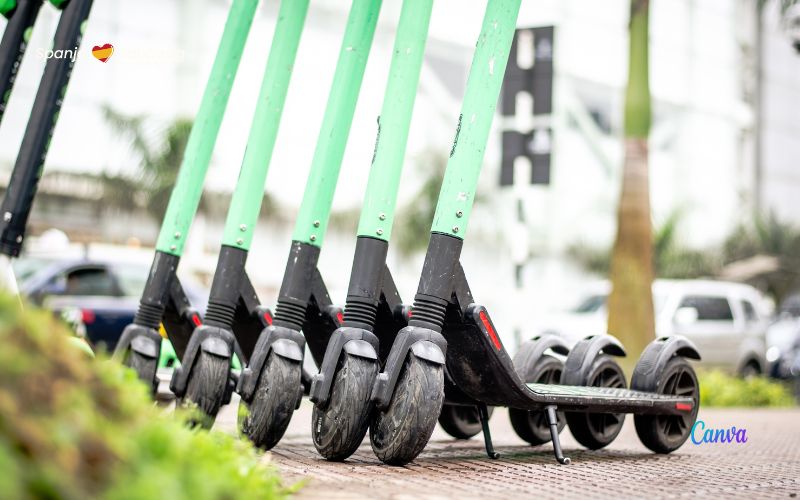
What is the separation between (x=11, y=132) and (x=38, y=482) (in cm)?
2136

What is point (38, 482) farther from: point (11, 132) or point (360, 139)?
point (360, 139)

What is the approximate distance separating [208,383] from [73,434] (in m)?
4.32

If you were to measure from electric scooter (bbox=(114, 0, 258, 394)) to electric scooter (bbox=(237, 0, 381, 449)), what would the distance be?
103 centimetres

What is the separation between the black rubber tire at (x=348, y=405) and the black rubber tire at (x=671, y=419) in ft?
8.12

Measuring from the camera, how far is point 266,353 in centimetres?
621

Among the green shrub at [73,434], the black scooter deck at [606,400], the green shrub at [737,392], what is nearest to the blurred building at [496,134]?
the green shrub at [737,392]

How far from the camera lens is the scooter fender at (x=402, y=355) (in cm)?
562

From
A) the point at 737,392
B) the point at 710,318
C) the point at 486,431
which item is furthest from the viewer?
the point at 710,318

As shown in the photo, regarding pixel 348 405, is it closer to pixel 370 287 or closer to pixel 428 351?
pixel 428 351

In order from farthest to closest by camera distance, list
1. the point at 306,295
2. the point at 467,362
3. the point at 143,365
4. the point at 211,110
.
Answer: the point at 211,110, the point at 143,365, the point at 306,295, the point at 467,362

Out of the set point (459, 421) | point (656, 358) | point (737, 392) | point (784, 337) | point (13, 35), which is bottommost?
point (459, 421)

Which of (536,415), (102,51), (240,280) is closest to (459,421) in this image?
(536,415)

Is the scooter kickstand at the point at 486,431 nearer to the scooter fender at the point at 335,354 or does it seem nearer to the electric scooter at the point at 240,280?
the scooter fender at the point at 335,354

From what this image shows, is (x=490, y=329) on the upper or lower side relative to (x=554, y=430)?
upper
